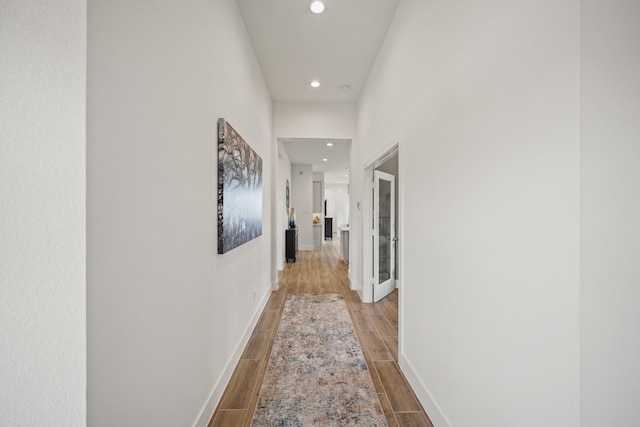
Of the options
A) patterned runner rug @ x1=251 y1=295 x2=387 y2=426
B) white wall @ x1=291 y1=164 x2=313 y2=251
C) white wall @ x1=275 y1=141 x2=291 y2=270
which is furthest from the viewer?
white wall @ x1=291 y1=164 x2=313 y2=251

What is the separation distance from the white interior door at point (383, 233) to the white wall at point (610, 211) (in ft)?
9.79

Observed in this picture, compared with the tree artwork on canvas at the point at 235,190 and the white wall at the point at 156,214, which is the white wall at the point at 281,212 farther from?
the white wall at the point at 156,214

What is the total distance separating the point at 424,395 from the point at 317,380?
0.77 m

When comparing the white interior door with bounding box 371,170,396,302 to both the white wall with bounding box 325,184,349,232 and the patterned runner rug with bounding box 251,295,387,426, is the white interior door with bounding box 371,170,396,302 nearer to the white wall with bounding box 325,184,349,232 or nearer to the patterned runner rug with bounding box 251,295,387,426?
the patterned runner rug with bounding box 251,295,387,426

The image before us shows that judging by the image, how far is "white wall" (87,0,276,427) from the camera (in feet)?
2.70

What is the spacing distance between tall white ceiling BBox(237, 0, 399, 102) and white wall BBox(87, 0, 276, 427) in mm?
649

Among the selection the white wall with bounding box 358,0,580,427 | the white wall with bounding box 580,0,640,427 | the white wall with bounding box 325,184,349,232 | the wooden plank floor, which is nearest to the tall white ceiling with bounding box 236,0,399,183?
the white wall with bounding box 358,0,580,427

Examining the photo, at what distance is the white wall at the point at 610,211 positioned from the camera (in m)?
0.74

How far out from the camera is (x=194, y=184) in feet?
4.91

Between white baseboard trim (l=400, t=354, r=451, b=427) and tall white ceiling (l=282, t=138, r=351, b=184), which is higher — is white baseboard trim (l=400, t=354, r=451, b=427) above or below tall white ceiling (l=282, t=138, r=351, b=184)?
below

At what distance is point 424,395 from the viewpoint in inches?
69.5
